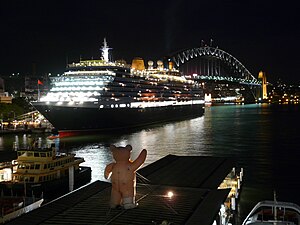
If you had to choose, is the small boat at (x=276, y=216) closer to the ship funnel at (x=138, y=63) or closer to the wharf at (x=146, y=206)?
the wharf at (x=146, y=206)

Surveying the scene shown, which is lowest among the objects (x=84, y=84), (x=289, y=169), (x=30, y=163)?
(x=289, y=169)

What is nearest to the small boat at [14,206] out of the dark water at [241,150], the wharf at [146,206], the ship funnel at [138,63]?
the wharf at [146,206]

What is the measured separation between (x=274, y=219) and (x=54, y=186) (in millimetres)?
10188

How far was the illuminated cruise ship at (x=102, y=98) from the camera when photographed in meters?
42.1

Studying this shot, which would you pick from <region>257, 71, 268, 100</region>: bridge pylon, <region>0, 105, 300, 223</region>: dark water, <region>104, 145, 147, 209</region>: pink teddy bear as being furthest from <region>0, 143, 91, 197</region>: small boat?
<region>257, 71, 268, 100</region>: bridge pylon

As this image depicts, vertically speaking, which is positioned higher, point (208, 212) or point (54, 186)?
point (208, 212)

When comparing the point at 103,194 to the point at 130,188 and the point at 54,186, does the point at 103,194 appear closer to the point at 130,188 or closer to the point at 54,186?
the point at 130,188

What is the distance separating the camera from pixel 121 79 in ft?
161

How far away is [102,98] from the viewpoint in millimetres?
44000

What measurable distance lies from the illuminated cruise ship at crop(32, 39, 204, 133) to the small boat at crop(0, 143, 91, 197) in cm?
2300

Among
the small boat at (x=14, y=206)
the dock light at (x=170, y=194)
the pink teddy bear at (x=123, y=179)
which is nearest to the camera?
the pink teddy bear at (x=123, y=179)

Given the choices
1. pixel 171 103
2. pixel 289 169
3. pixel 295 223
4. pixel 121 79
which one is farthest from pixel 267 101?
pixel 295 223

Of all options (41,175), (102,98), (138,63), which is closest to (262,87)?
(138,63)

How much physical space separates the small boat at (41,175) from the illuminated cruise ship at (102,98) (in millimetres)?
22997
